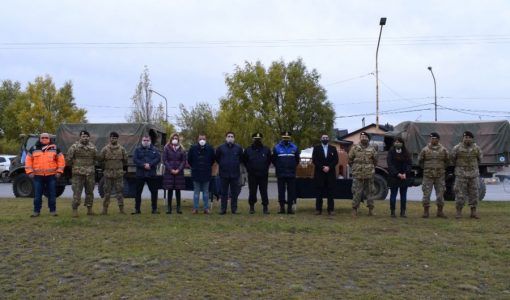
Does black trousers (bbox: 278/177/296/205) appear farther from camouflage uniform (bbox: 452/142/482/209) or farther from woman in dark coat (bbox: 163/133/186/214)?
camouflage uniform (bbox: 452/142/482/209)

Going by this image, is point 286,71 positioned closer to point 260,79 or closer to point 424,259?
point 260,79

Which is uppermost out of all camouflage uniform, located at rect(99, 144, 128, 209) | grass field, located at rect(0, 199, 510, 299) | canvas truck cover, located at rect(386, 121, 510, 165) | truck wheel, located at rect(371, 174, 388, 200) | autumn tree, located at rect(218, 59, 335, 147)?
autumn tree, located at rect(218, 59, 335, 147)

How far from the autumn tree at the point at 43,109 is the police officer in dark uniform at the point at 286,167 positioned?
34198 mm

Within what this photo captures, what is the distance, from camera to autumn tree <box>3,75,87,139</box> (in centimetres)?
4253

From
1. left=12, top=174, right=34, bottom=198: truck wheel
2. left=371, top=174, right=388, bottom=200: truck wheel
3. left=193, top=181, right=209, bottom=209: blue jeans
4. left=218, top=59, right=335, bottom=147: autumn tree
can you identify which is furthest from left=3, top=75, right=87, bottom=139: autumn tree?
left=193, top=181, right=209, bottom=209: blue jeans

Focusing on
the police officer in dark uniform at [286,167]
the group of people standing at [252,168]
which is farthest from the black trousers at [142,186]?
the police officer in dark uniform at [286,167]

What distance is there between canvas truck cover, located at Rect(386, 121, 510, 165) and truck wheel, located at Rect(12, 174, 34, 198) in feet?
38.4

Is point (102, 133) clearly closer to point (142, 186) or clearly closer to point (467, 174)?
point (142, 186)

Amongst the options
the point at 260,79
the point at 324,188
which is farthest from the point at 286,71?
the point at 324,188

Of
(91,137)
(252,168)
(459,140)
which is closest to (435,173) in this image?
(252,168)

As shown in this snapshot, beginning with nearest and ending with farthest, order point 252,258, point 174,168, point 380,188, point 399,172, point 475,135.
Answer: point 252,258, point 399,172, point 174,168, point 380,188, point 475,135

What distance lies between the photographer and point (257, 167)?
11.1 m

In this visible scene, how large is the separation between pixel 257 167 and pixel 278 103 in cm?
2492

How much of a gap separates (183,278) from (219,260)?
2.71ft
